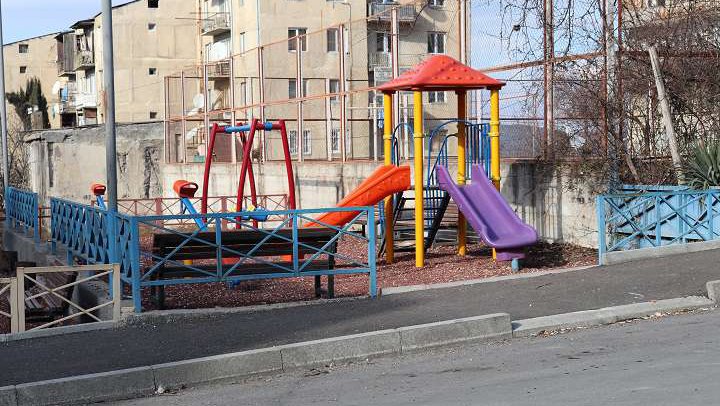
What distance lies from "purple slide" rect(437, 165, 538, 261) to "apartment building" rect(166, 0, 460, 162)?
3.15m

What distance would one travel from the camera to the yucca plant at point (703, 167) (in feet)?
48.3

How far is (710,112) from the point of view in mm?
16078

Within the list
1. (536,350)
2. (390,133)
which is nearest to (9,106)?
(390,133)

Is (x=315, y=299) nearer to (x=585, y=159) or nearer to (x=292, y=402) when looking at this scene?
(x=292, y=402)

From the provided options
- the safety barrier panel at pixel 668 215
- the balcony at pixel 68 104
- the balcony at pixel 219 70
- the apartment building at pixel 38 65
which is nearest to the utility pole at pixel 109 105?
the safety barrier panel at pixel 668 215

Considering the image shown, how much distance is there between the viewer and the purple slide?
14102 mm

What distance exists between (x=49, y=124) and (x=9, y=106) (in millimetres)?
3867

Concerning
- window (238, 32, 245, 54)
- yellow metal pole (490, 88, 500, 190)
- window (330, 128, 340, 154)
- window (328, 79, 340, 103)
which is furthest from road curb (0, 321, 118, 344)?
window (238, 32, 245, 54)

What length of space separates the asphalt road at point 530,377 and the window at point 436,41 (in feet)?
37.9

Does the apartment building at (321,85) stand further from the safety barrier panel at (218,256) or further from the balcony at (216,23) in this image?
the balcony at (216,23)

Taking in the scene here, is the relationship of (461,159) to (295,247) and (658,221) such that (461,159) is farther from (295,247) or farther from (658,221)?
(295,247)

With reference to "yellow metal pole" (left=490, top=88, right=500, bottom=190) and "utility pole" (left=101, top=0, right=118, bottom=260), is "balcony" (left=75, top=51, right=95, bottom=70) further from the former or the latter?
"utility pole" (left=101, top=0, right=118, bottom=260)

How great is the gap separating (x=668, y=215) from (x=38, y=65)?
72610 millimetres

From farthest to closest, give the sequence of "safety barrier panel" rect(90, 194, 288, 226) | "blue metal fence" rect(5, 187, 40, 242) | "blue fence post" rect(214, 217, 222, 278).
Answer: "safety barrier panel" rect(90, 194, 288, 226) < "blue metal fence" rect(5, 187, 40, 242) < "blue fence post" rect(214, 217, 222, 278)
